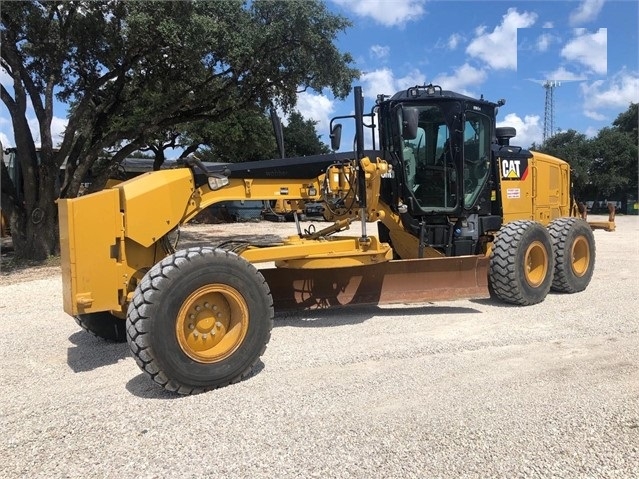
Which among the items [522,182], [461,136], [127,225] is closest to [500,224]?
[522,182]

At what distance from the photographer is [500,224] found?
7.79 m

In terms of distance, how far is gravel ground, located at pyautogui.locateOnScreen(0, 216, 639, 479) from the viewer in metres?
3.12

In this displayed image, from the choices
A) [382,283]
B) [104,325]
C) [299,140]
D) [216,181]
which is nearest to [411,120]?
[382,283]

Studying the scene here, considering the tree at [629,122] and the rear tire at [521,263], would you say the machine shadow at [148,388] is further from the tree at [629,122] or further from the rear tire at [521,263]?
the tree at [629,122]

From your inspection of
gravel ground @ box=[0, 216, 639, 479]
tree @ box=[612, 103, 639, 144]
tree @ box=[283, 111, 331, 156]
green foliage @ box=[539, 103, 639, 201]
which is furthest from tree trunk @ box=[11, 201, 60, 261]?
tree @ box=[612, 103, 639, 144]

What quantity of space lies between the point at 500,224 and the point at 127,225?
5296mm

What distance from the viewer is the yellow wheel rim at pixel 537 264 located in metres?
7.18

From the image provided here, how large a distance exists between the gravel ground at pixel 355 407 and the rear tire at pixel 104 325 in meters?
0.12

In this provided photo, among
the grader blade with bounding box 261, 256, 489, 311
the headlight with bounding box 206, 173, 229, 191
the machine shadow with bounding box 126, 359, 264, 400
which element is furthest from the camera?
the grader blade with bounding box 261, 256, 489, 311

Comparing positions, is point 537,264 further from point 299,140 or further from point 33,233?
point 299,140

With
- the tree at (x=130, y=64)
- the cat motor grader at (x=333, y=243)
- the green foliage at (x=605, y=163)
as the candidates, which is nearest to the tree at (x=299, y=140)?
the green foliage at (x=605, y=163)

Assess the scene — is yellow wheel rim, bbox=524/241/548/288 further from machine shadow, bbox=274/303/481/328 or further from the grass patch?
the grass patch

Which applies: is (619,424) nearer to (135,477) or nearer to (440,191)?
(135,477)

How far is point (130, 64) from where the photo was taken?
1362 cm
